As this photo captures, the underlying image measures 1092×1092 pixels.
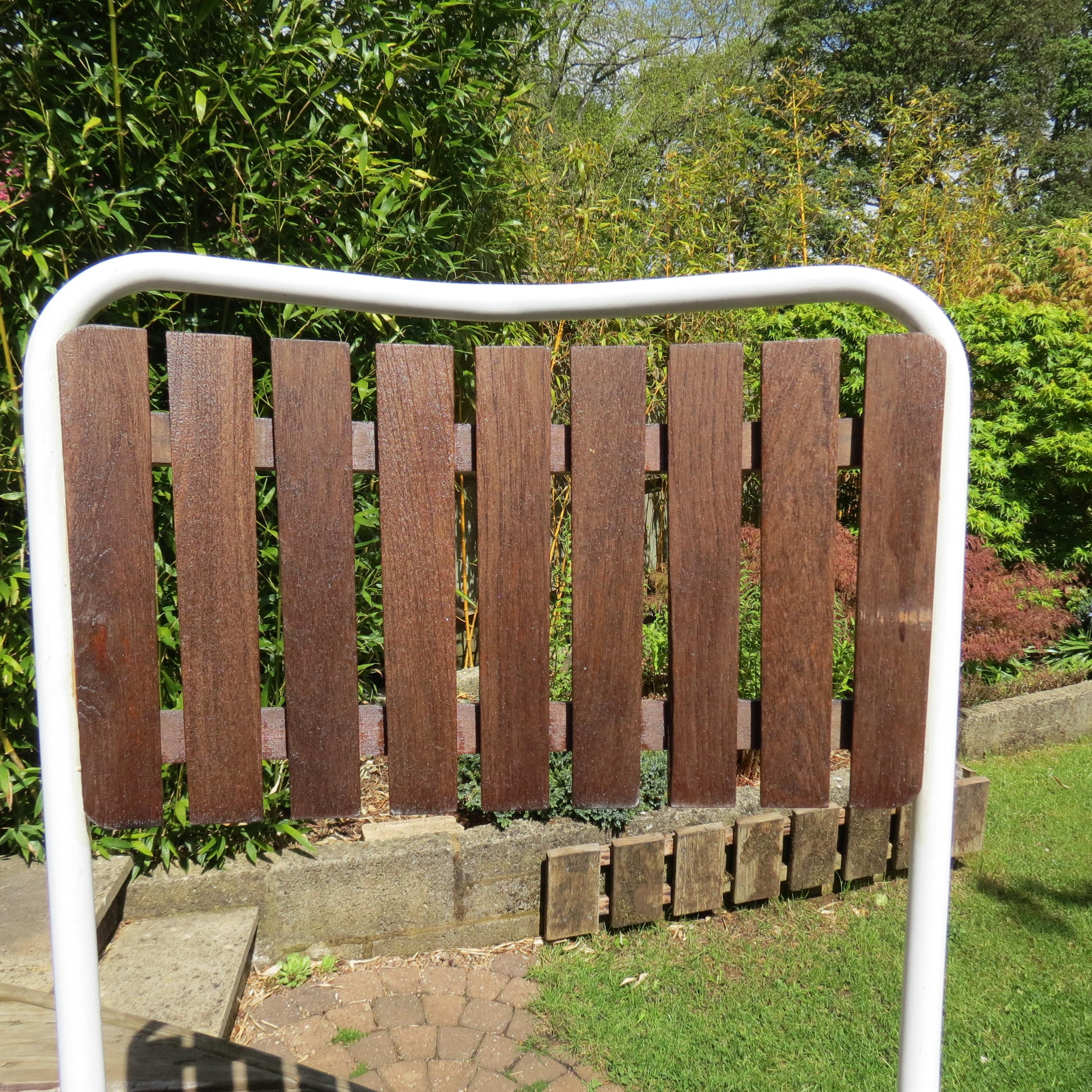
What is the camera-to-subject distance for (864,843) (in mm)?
3258

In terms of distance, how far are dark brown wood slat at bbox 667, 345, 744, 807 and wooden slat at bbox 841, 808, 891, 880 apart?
2.49 m

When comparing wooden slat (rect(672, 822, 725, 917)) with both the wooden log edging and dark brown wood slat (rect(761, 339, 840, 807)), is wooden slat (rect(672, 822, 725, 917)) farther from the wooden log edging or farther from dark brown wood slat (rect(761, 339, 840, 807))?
dark brown wood slat (rect(761, 339, 840, 807))

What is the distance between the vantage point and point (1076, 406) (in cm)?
518

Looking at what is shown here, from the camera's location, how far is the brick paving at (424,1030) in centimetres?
238

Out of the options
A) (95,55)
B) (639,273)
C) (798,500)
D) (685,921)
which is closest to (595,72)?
(639,273)

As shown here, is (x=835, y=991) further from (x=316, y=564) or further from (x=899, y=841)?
(x=316, y=564)

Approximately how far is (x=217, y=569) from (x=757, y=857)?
2.67 meters

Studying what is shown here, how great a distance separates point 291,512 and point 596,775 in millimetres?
507

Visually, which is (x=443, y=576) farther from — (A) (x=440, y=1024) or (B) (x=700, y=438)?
(A) (x=440, y=1024)

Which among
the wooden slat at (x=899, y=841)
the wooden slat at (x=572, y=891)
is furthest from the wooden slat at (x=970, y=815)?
the wooden slat at (x=572, y=891)

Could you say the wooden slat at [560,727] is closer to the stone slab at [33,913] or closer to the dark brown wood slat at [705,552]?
the dark brown wood slat at [705,552]

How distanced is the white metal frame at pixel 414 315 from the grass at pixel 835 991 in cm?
157

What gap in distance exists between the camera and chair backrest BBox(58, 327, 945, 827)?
0.96m

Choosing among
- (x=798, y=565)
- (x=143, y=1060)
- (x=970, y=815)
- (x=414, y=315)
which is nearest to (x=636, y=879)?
(x=970, y=815)
